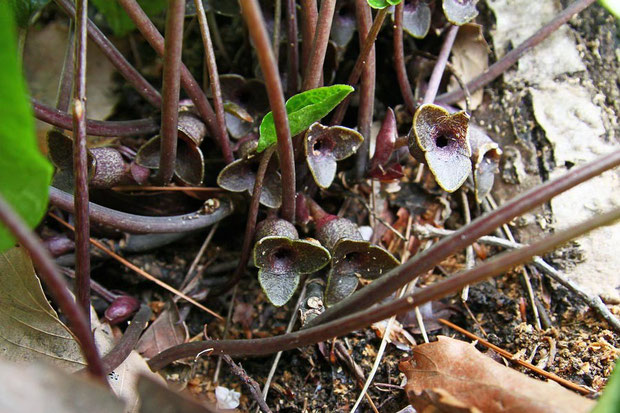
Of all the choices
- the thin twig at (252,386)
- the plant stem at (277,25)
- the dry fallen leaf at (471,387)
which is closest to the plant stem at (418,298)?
the thin twig at (252,386)

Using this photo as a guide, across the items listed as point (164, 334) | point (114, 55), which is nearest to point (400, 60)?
point (114, 55)

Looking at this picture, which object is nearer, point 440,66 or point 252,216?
point 252,216

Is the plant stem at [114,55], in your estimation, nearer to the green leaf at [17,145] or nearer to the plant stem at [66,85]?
the plant stem at [66,85]

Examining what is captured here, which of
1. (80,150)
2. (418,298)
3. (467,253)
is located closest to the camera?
(418,298)

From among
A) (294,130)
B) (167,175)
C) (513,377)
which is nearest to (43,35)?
(167,175)

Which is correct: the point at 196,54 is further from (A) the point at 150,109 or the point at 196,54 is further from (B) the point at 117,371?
(B) the point at 117,371

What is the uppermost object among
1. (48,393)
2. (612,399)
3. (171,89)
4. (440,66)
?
(440,66)

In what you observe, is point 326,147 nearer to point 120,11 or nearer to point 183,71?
point 183,71
